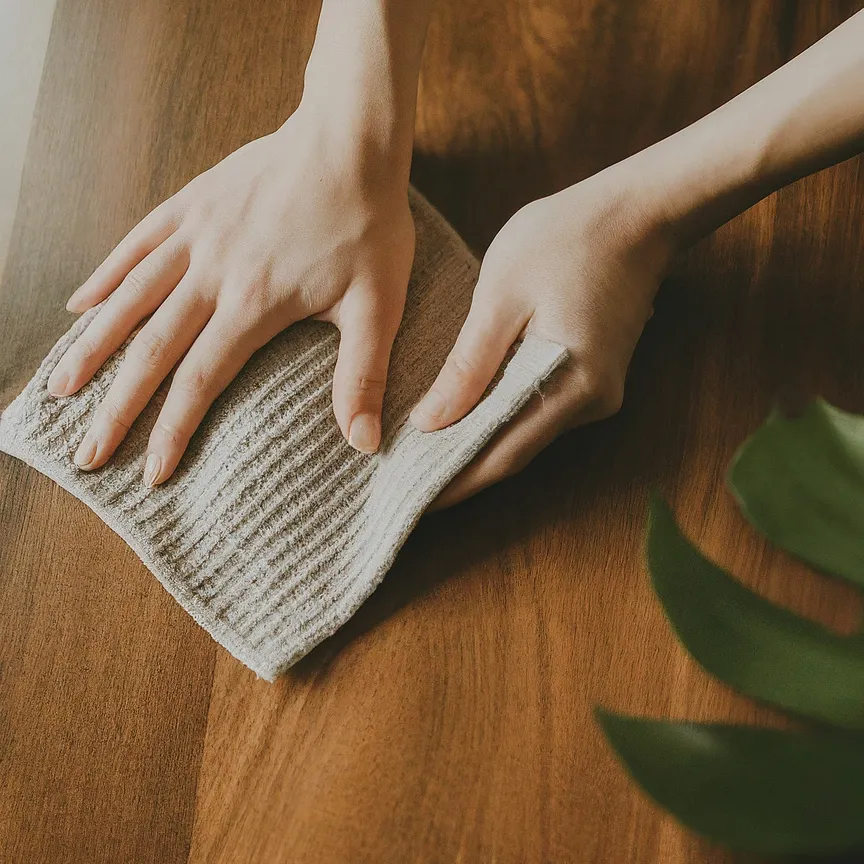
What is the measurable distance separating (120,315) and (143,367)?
38 millimetres

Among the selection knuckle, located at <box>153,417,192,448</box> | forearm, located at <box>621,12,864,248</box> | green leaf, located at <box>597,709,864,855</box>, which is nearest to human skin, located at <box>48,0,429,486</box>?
knuckle, located at <box>153,417,192,448</box>

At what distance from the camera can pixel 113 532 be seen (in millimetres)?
417

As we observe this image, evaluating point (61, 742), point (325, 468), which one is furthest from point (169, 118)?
point (61, 742)

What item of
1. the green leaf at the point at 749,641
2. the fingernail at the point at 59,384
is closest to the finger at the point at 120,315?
the fingernail at the point at 59,384

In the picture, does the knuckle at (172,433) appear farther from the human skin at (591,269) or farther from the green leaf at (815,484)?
the green leaf at (815,484)

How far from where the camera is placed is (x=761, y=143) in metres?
0.37

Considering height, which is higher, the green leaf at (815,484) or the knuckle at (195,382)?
the knuckle at (195,382)

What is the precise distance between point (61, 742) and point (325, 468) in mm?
204

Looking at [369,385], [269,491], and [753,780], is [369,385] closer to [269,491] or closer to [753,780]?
[269,491]

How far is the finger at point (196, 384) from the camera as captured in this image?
406mm

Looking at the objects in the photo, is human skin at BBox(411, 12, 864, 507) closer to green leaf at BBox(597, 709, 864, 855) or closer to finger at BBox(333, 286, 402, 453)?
finger at BBox(333, 286, 402, 453)

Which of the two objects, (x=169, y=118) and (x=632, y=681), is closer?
(x=632, y=681)

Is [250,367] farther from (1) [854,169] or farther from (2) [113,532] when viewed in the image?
(1) [854,169]

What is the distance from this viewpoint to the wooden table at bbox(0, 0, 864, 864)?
0.38 metres
